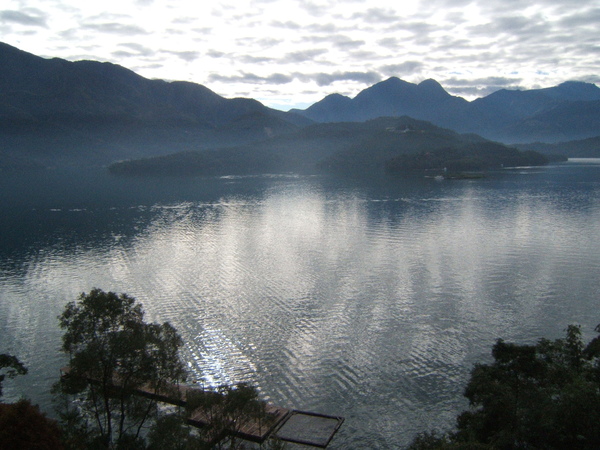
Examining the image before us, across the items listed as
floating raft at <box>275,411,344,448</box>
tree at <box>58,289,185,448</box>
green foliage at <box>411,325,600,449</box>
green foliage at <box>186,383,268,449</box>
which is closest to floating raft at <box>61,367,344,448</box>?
floating raft at <box>275,411,344,448</box>

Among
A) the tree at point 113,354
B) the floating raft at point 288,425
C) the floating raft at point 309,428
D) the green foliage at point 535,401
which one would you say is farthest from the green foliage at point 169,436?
the green foliage at point 535,401

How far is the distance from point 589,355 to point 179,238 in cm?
5383

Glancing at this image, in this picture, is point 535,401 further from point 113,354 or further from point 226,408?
point 113,354

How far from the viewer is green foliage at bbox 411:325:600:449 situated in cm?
1446

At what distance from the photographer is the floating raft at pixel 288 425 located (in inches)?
821

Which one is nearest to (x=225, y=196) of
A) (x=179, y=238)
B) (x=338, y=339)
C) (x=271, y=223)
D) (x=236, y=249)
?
(x=271, y=223)

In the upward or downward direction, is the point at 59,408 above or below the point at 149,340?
below

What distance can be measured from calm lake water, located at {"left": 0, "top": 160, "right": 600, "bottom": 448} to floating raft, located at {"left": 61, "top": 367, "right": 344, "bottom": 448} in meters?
0.91

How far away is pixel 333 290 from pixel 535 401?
25.1 meters

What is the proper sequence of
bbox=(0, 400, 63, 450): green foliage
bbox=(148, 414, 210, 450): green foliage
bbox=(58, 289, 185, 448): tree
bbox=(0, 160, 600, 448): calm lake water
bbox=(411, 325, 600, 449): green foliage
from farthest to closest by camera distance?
bbox=(0, 160, 600, 448): calm lake water
bbox=(58, 289, 185, 448): tree
bbox=(148, 414, 210, 450): green foliage
bbox=(411, 325, 600, 449): green foliage
bbox=(0, 400, 63, 450): green foliage

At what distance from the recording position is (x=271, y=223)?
242ft

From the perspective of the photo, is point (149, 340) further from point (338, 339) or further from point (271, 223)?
point (271, 223)

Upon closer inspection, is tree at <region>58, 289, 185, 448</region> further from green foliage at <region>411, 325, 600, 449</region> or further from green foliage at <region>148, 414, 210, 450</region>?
green foliage at <region>411, 325, 600, 449</region>

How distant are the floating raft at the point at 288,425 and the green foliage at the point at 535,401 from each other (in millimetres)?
6028
